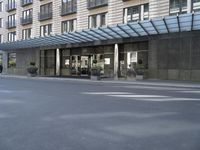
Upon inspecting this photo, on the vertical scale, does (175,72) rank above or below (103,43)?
below

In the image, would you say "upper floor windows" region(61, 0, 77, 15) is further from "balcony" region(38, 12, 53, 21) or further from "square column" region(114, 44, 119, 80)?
"square column" region(114, 44, 119, 80)

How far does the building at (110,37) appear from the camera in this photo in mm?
25641

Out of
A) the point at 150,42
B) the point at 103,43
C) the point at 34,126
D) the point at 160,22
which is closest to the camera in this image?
the point at 34,126

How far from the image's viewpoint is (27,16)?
47844mm

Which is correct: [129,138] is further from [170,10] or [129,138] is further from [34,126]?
[170,10]

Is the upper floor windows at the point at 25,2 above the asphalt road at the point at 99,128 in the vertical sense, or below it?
above

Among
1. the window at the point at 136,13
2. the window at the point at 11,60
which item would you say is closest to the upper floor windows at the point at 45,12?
the window at the point at 11,60

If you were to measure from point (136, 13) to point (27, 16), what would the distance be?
→ 2339cm

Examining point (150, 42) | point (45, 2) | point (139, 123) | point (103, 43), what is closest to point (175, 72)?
point (150, 42)

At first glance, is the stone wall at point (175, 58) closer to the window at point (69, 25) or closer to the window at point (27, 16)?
the window at point (69, 25)

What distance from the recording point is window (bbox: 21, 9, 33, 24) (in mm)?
47034

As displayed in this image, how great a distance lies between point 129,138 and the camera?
629 centimetres

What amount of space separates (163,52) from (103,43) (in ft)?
26.4

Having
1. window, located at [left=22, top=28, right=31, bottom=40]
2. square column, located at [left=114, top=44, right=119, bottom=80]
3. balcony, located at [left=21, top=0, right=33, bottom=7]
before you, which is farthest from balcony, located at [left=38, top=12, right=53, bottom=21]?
square column, located at [left=114, top=44, right=119, bottom=80]
